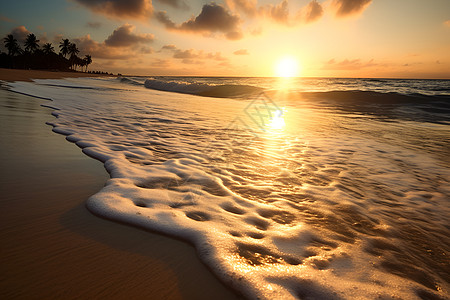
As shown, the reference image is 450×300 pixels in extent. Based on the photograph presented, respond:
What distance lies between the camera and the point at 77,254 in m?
1.53

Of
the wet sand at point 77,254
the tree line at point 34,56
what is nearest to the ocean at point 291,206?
the wet sand at point 77,254

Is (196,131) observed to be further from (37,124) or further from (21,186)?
(21,186)

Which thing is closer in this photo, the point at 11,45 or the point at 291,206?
the point at 291,206

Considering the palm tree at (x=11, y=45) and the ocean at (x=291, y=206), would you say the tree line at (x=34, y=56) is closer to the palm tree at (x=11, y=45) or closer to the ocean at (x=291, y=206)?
the palm tree at (x=11, y=45)

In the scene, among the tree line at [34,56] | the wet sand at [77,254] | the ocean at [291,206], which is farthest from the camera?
the tree line at [34,56]

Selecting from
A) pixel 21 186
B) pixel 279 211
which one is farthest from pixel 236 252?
pixel 21 186

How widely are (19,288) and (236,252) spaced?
123 cm

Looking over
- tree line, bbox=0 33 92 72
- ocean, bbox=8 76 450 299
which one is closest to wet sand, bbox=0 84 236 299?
ocean, bbox=8 76 450 299

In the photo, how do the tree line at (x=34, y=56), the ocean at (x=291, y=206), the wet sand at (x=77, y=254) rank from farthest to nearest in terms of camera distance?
the tree line at (x=34, y=56)
the ocean at (x=291, y=206)
the wet sand at (x=77, y=254)

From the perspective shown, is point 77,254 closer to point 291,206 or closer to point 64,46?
point 291,206

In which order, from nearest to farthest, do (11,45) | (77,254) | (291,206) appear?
(77,254) → (291,206) → (11,45)

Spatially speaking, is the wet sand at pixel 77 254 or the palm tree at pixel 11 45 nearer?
the wet sand at pixel 77 254

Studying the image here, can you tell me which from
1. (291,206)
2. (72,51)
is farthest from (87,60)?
(291,206)

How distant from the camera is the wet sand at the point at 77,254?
130 centimetres
